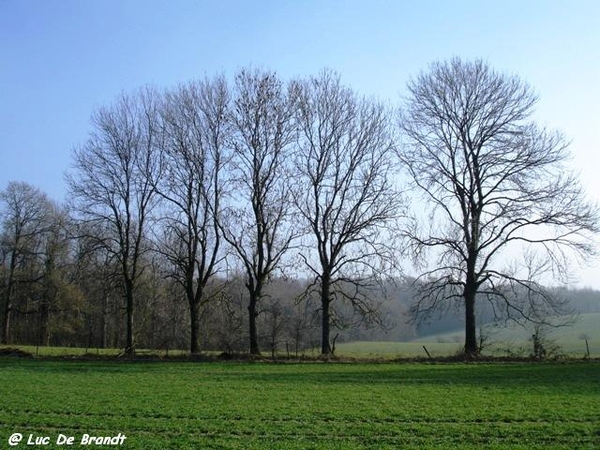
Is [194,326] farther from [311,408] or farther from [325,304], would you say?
[311,408]

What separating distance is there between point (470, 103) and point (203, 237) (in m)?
20.4

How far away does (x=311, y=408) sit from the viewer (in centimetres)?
1556

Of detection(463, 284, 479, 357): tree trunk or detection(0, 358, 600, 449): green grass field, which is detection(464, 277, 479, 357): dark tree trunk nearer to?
detection(463, 284, 479, 357): tree trunk

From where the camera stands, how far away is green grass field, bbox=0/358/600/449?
459 inches

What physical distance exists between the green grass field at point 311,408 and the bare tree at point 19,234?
30.0m

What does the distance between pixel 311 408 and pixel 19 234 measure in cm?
4709

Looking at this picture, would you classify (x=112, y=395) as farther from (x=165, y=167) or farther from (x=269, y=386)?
(x=165, y=167)

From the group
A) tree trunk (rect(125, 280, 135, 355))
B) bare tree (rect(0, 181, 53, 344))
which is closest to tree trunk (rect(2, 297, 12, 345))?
bare tree (rect(0, 181, 53, 344))

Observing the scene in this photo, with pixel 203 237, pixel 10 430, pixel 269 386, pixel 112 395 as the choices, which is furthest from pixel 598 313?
pixel 10 430

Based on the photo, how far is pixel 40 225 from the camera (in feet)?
181

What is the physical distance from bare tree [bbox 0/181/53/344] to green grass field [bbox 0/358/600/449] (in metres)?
30.0

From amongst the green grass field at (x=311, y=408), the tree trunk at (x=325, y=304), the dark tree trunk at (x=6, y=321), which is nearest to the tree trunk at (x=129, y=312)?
the green grass field at (x=311, y=408)

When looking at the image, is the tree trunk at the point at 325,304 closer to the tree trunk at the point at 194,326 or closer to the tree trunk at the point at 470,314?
the tree trunk at the point at 194,326

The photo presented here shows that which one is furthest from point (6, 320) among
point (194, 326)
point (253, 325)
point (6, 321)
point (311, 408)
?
point (311, 408)
